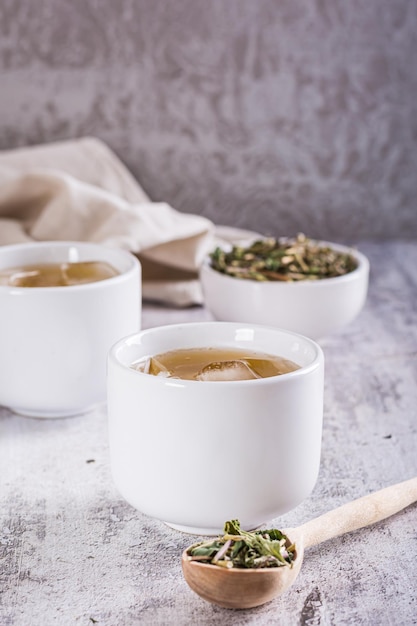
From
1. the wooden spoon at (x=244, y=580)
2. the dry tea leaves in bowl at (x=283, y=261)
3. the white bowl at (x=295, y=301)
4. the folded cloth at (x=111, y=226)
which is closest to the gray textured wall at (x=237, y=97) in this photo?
the folded cloth at (x=111, y=226)

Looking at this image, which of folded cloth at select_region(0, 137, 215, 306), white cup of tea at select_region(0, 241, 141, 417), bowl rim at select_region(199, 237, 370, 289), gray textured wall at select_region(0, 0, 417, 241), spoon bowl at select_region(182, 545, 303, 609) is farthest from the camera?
gray textured wall at select_region(0, 0, 417, 241)

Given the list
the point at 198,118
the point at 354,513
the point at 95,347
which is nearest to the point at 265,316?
the point at 95,347

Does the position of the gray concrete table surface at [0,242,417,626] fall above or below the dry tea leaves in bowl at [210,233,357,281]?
below

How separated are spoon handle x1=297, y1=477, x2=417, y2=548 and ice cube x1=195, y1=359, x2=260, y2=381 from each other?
12 cm

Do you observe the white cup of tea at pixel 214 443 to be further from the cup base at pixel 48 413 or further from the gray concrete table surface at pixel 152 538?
the cup base at pixel 48 413

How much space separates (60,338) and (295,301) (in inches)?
12.7

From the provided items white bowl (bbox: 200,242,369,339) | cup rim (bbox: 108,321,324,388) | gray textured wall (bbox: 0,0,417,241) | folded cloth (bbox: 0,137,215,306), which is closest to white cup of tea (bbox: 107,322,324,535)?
cup rim (bbox: 108,321,324,388)

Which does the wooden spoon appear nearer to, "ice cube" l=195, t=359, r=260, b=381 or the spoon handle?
the spoon handle

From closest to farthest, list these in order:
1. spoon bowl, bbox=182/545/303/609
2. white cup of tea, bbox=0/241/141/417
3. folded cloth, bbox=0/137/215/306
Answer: spoon bowl, bbox=182/545/303/609 < white cup of tea, bbox=0/241/141/417 < folded cloth, bbox=0/137/215/306

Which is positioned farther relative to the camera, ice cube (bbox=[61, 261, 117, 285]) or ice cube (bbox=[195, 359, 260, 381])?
ice cube (bbox=[61, 261, 117, 285])

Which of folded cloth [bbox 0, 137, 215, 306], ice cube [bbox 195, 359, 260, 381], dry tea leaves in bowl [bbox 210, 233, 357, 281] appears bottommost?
folded cloth [bbox 0, 137, 215, 306]

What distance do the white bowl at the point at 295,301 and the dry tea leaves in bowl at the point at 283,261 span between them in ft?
0.08

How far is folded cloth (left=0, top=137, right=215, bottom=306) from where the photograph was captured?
1.27 m

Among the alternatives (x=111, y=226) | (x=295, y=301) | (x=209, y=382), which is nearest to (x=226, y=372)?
(x=209, y=382)
